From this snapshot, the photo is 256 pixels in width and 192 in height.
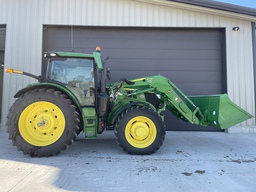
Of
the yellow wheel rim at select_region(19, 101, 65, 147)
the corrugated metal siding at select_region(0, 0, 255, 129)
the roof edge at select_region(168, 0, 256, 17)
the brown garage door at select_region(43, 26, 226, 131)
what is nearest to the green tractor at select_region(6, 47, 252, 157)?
the yellow wheel rim at select_region(19, 101, 65, 147)

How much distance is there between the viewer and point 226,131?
23.6ft

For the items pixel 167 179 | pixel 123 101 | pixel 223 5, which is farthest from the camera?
pixel 223 5

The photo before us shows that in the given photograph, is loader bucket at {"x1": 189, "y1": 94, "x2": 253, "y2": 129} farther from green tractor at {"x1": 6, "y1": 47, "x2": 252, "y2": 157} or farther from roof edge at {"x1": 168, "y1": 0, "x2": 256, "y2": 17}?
roof edge at {"x1": 168, "y1": 0, "x2": 256, "y2": 17}

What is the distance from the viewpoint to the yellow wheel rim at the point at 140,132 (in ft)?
14.2

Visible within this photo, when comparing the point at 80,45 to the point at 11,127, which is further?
the point at 80,45

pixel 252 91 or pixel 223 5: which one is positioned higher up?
pixel 223 5

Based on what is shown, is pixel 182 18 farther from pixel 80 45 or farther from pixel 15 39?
pixel 15 39

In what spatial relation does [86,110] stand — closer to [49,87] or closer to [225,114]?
[49,87]

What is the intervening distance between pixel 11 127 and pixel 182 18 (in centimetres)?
631

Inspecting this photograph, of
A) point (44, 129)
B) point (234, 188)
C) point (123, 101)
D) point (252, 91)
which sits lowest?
point (234, 188)

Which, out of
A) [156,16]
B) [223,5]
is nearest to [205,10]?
[223,5]

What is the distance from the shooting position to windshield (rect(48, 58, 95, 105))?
4414mm

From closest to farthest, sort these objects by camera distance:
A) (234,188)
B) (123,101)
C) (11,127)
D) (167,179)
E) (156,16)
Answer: (234,188) → (167,179) → (11,127) → (123,101) → (156,16)

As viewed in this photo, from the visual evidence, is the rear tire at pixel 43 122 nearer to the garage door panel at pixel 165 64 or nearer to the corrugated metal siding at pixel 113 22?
the corrugated metal siding at pixel 113 22
